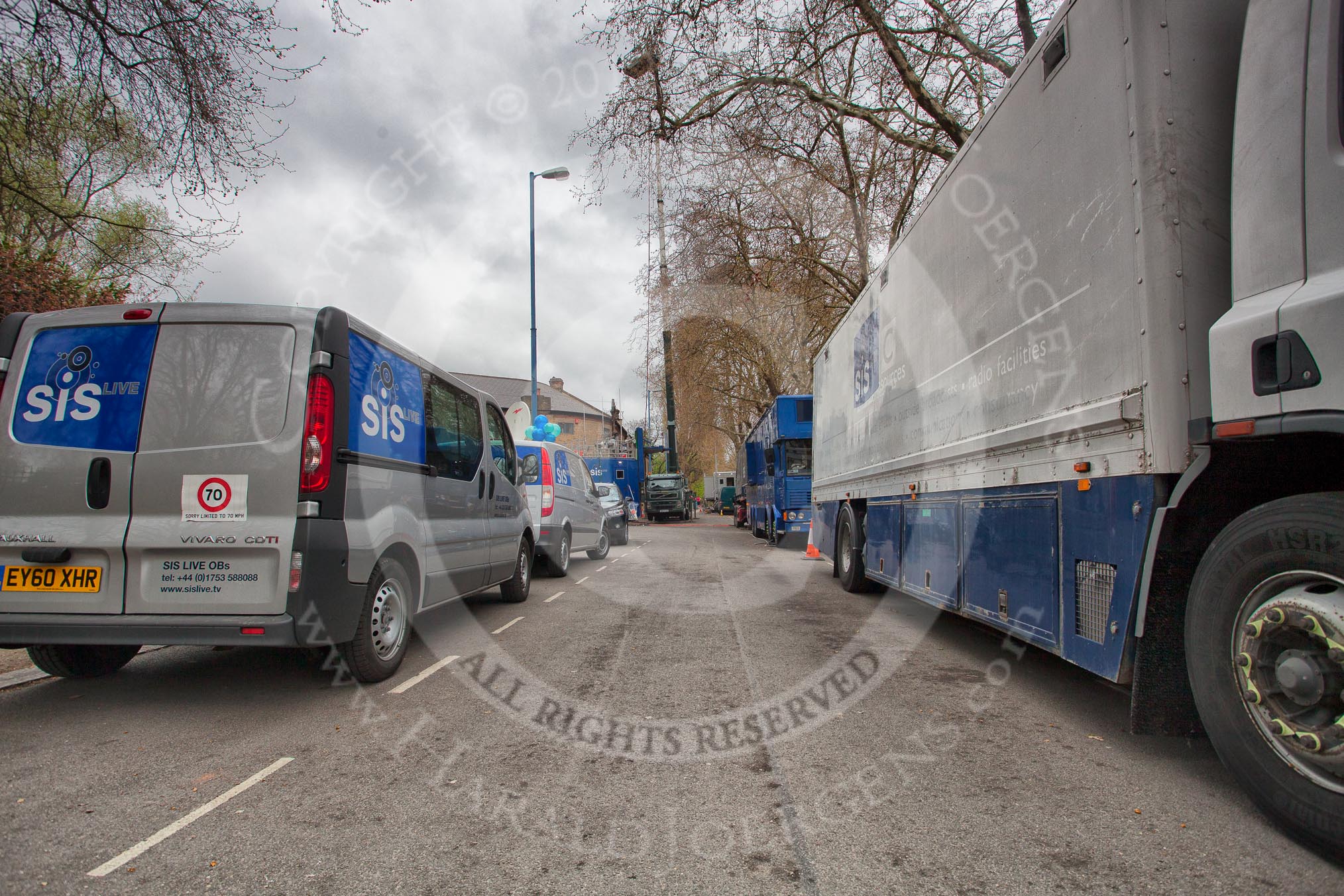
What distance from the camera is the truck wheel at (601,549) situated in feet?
44.3

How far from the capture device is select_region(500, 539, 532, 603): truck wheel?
7875mm

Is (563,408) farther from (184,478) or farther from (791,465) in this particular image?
(184,478)

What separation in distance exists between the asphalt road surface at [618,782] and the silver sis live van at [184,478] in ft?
1.83

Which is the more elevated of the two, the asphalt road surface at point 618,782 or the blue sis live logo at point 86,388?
the blue sis live logo at point 86,388

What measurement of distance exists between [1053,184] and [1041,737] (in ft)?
9.18

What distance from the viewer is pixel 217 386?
3893 millimetres

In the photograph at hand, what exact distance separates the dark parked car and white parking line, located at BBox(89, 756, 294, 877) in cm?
1119

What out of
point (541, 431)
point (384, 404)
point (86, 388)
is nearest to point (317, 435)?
point (384, 404)

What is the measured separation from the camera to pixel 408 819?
2602mm

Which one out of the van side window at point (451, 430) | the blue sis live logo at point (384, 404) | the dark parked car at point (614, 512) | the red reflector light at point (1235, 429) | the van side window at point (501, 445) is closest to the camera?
the red reflector light at point (1235, 429)

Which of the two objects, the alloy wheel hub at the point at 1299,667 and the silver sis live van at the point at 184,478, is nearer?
the alloy wheel hub at the point at 1299,667

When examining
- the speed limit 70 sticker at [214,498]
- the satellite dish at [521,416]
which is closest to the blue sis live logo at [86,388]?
the speed limit 70 sticker at [214,498]

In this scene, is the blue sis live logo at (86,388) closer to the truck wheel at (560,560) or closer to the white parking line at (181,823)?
the white parking line at (181,823)

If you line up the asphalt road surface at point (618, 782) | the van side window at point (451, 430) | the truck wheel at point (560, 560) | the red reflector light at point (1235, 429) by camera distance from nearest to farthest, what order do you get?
the asphalt road surface at point (618, 782), the red reflector light at point (1235, 429), the van side window at point (451, 430), the truck wheel at point (560, 560)
